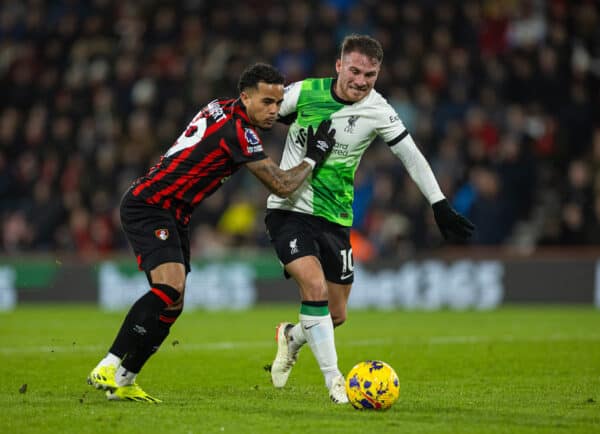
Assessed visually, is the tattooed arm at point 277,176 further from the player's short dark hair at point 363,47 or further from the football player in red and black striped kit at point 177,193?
the player's short dark hair at point 363,47

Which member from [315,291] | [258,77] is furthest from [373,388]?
[258,77]

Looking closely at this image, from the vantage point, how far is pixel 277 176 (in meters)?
7.34

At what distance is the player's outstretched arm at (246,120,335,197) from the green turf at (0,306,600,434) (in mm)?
1514

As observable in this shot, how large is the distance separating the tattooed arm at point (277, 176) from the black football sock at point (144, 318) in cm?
99

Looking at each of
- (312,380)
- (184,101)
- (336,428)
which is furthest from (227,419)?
(184,101)

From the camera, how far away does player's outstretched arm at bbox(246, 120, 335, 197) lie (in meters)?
7.30

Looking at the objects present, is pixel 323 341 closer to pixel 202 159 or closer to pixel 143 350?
pixel 143 350

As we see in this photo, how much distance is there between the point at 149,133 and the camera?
19.7 meters

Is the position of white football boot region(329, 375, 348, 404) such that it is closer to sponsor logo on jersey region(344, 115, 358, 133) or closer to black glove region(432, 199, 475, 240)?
black glove region(432, 199, 475, 240)

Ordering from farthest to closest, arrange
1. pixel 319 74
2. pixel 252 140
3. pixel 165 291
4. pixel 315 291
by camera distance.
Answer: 1. pixel 319 74
2. pixel 315 291
3. pixel 252 140
4. pixel 165 291

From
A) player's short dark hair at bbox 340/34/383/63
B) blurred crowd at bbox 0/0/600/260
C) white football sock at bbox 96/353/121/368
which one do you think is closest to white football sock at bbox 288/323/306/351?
white football sock at bbox 96/353/121/368

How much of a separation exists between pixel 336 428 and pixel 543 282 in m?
11.7

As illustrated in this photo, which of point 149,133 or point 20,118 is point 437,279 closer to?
point 149,133

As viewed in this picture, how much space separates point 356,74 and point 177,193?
1.62 meters
